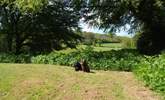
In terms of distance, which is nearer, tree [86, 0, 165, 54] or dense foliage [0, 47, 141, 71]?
dense foliage [0, 47, 141, 71]

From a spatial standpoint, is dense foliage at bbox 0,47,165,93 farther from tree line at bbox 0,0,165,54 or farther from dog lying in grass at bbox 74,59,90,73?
tree line at bbox 0,0,165,54

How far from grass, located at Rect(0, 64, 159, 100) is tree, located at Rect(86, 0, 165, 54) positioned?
37.0 ft

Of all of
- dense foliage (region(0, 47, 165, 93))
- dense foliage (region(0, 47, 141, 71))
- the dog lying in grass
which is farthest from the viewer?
dense foliage (region(0, 47, 141, 71))

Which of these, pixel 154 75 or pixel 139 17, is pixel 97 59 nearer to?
pixel 154 75

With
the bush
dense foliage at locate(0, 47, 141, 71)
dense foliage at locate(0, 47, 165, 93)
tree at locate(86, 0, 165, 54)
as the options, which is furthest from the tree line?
the bush

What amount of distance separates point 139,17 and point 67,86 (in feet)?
56.8

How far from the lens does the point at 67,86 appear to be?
17344 mm

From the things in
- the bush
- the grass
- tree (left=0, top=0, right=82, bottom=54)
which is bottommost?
the grass

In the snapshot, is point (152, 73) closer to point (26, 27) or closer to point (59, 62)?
point (59, 62)

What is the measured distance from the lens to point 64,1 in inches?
1582

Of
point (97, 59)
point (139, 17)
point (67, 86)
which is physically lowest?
point (67, 86)

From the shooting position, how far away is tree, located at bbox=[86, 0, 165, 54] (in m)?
31.3

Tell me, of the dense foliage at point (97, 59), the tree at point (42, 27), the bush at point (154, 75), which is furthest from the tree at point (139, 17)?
the bush at point (154, 75)

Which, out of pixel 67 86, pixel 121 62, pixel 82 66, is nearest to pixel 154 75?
pixel 67 86
